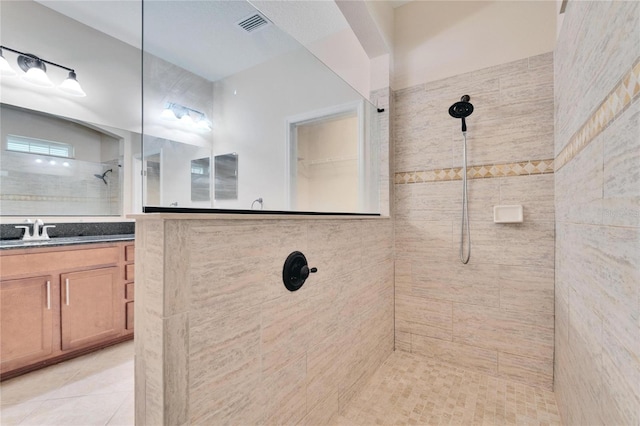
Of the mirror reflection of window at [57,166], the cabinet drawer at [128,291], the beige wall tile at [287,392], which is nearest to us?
the beige wall tile at [287,392]

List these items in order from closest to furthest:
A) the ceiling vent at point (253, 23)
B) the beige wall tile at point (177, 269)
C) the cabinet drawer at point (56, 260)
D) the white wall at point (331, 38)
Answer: the beige wall tile at point (177, 269)
the ceiling vent at point (253, 23)
the cabinet drawer at point (56, 260)
the white wall at point (331, 38)

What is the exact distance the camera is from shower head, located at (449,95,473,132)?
6.21ft

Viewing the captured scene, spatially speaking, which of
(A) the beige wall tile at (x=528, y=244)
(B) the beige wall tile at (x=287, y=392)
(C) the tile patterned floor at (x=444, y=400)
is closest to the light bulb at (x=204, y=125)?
(B) the beige wall tile at (x=287, y=392)

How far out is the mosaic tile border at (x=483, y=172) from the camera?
1790 mm

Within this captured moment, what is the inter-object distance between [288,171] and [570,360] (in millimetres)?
1716

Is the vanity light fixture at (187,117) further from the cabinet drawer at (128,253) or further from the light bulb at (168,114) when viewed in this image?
the cabinet drawer at (128,253)

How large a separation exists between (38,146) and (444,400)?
363 centimetres

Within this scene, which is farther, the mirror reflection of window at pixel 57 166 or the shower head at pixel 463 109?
the mirror reflection of window at pixel 57 166

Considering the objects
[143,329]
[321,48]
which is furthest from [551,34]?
[143,329]

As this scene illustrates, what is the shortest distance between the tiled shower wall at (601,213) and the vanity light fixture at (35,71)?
3.53 m

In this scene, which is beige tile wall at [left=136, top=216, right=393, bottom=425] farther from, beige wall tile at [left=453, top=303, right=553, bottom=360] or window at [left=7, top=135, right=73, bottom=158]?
window at [left=7, top=135, right=73, bottom=158]

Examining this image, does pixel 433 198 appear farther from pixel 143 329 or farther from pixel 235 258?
pixel 143 329

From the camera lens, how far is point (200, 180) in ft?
4.40

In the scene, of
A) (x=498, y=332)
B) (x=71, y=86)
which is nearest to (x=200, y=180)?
(x=498, y=332)
